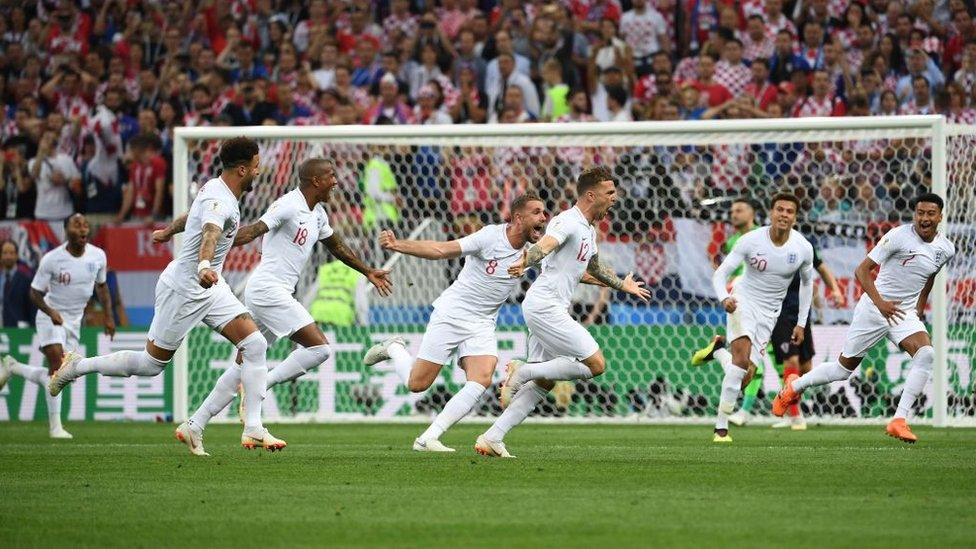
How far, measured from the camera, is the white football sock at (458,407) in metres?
11.4

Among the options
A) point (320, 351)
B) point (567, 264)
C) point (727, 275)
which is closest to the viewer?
point (567, 264)

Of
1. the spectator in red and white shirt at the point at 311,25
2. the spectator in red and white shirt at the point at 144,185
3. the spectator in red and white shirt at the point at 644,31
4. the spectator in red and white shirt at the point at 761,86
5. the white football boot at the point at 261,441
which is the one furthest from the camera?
the spectator in red and white shirt at the point at 311,25

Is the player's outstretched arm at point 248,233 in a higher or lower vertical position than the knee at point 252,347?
higher

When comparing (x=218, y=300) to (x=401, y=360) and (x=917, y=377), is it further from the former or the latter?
(x=917, y=377)

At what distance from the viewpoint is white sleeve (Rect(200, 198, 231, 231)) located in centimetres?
1087

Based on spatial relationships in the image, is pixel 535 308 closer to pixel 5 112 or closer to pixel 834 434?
pixel 834 434

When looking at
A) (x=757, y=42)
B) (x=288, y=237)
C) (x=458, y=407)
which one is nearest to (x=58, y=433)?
(x=288, y=237)

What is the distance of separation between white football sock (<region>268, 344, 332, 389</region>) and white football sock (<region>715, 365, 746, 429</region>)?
3.64 meters

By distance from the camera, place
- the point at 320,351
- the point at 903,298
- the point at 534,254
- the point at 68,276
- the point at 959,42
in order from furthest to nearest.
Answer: the point at 959,42 → the point at 68,276 → the point at 903,298 → the point at 320,351 → the point at 534,254

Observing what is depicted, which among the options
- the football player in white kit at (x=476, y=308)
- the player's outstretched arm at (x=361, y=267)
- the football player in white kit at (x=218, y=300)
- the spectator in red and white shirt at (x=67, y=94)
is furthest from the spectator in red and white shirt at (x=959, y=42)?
the spectator in red and white shirt at (x=67, y=94)

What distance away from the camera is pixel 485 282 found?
478 inches

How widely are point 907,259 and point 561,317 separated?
3.74 m

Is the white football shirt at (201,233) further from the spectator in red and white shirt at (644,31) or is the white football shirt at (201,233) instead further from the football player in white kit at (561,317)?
the spectator in red and white shirt at (644,31)

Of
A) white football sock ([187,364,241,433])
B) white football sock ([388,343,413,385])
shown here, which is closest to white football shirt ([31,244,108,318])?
white football sock ([388,343,413,385])
